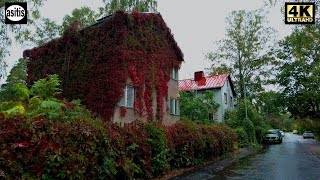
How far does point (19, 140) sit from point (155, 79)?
1451cm

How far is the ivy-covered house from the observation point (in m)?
18.4

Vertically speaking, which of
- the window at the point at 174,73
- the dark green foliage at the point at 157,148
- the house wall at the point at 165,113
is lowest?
the dark green foliage at the point at 157,148

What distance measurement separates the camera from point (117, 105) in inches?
722

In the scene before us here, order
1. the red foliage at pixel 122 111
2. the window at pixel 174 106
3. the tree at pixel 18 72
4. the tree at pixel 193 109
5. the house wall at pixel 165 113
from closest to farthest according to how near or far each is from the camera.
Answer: the house wall at pixel 165 113 → the red foliage at pixel 122 111 → the window at pixel 174 106 → the tree at pixel 193 109 → the tree at pixel 18 72

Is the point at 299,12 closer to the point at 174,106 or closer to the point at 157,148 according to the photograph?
the point at 157,148

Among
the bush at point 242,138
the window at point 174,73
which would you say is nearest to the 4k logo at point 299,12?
the window at point 174,73

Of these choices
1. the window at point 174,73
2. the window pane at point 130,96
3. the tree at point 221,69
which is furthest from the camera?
the tree at point 221,69

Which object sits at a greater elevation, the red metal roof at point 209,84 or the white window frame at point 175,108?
the red metal roof at point 209,84

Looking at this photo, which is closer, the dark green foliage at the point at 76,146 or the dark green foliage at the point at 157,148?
the dark green foliage at the point at 76,146

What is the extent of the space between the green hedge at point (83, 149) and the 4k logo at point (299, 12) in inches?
245

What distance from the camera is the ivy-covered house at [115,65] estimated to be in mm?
18438

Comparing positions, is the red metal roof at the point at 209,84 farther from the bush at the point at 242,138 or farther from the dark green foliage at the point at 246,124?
the bush at the point at 242,138

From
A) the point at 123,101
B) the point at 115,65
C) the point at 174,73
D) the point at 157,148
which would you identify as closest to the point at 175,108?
the point at 174,73

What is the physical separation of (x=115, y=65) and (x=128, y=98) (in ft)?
7.41
